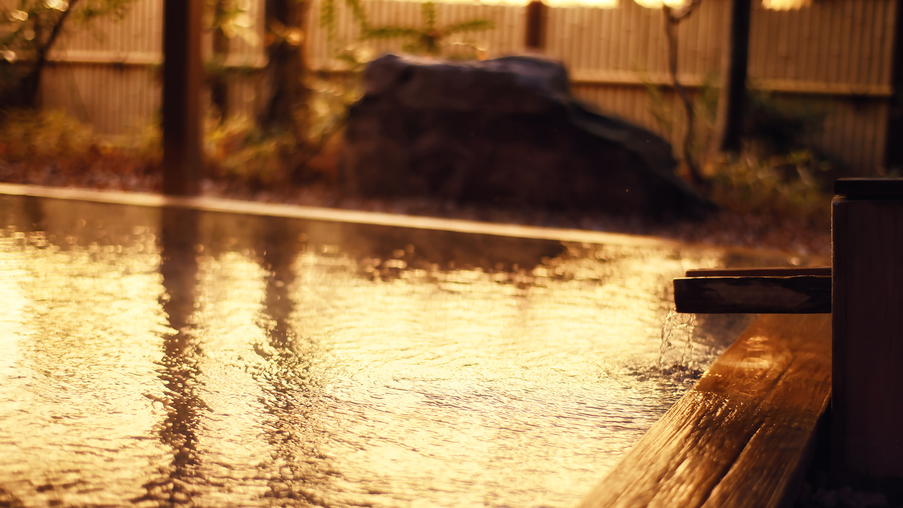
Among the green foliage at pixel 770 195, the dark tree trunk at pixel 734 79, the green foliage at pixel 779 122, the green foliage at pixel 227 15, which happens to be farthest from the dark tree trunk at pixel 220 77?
the green foliage at pixel 779 122

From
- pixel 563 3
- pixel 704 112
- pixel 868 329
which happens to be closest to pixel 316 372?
pixel 868 329

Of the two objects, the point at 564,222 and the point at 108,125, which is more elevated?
the point at 108,125

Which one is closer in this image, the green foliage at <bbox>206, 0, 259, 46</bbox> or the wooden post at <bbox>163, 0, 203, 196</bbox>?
the wooden post at <bbox>163, 0, 203, 196</bbox>

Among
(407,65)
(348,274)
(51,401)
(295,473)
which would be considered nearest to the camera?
(295,473)

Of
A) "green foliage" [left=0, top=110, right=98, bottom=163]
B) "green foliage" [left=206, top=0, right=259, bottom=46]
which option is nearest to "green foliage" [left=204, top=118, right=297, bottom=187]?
"green foliage" [left=206, top=0, right=259, bottom=46]

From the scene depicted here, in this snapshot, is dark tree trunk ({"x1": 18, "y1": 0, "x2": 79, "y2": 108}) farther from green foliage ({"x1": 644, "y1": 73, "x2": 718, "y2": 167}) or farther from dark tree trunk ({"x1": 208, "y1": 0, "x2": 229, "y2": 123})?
green foliage ({"x1": 644, "y1": 73, "x2": 718, "y2": 167})

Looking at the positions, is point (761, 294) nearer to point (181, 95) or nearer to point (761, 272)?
point (761, 272)

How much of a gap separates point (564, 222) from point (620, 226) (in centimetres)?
35

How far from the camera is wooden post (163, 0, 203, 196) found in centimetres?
518

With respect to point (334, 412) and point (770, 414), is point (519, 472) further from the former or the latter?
point (770, 414)

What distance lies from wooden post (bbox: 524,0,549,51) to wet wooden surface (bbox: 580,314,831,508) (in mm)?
7202

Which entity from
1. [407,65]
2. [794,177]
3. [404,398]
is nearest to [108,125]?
[407,65]

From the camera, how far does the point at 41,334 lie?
207 centimetres

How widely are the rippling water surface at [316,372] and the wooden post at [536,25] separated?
568 centimetres
